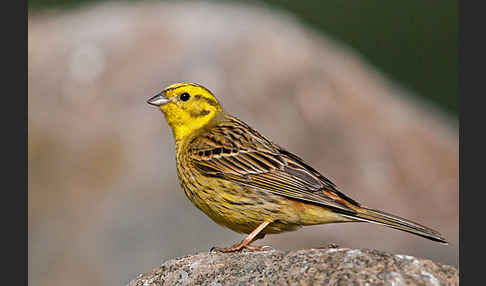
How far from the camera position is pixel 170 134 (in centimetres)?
1191

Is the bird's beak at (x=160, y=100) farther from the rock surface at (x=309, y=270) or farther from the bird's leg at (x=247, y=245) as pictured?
the rock surface at (x=309, y=270)

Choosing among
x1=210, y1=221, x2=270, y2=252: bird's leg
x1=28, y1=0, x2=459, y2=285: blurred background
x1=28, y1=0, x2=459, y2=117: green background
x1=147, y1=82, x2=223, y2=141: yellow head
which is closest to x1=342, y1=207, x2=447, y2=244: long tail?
x1=210, y1=221, x2=270, y2=252: bird's leg

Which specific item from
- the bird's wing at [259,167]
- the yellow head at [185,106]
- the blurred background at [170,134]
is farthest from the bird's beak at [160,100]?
the blurred background at [170,134]

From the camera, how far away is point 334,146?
13008mm

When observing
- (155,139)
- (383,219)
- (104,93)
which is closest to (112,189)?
(155,139)

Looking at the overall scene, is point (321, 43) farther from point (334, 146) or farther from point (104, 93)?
point (104, 93)

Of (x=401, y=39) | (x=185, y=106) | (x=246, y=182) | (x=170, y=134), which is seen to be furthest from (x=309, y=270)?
(x=401, y=39)

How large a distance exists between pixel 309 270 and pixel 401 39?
50.0 feet

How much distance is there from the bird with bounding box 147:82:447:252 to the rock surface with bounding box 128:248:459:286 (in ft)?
1.49

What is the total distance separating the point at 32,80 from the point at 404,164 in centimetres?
598

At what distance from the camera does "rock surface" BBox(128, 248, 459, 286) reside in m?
5.48

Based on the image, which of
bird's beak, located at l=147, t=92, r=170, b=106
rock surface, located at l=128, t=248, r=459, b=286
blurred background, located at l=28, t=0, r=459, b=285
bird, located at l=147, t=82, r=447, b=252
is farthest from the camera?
blurred background, located at l=28, t=0, r=459, b=285

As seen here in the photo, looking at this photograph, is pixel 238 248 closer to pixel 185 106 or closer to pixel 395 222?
pixel 395 222

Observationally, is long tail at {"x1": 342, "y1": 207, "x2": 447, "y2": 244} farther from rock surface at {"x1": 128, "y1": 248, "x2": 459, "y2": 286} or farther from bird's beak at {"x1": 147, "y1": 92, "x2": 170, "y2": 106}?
bird's beak at {"x1": 147, "y1": 92, "x2": 170, "y2": 106}
